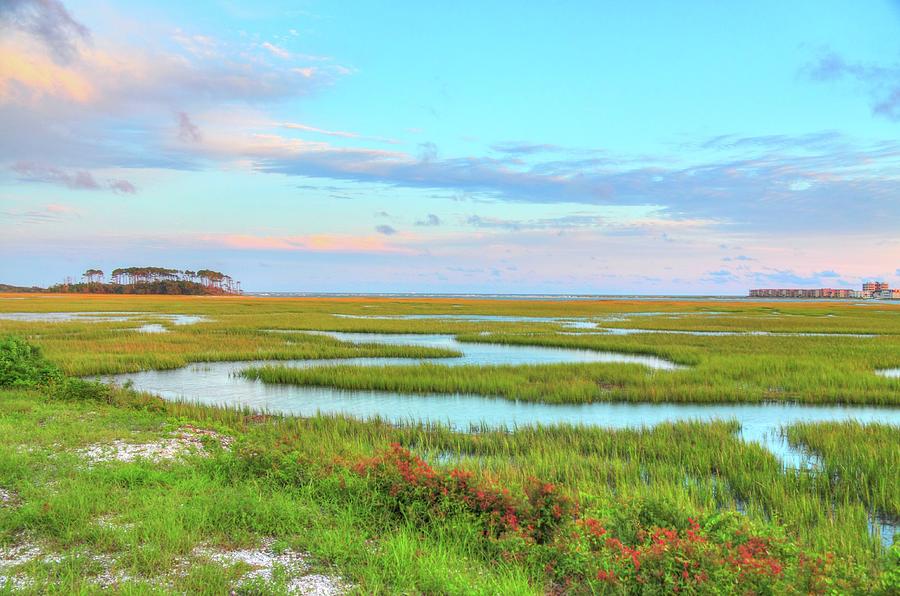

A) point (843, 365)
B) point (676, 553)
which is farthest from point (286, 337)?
point (676, 553)

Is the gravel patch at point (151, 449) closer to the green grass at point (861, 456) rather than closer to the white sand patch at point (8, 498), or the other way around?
the white sand patch at point (8, 498)

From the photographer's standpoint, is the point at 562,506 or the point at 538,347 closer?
the point at 562,506

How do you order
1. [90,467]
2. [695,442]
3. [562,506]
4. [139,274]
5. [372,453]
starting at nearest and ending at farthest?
[562,506]
[90,467]
[372,453]
[695,442]
[139,274]

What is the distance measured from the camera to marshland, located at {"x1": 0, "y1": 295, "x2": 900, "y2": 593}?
4.78 m

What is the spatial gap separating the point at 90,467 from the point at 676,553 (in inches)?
293

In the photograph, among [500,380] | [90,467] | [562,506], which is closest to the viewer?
[562,506]

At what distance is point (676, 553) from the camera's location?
15.5 feet

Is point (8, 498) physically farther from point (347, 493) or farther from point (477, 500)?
point (477, 500)

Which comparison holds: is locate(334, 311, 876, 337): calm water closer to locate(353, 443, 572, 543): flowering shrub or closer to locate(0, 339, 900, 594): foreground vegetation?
locate(0, 339, 900, 594): foreground vegetation

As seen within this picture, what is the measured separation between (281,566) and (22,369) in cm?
1427

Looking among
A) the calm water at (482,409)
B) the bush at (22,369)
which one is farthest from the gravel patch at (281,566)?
the bush at (22,369)

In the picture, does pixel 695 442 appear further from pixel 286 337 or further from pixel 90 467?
pixel 286 337

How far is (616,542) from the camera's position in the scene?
496 centimetres

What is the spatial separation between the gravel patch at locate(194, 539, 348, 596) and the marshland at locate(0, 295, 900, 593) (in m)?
0.04
